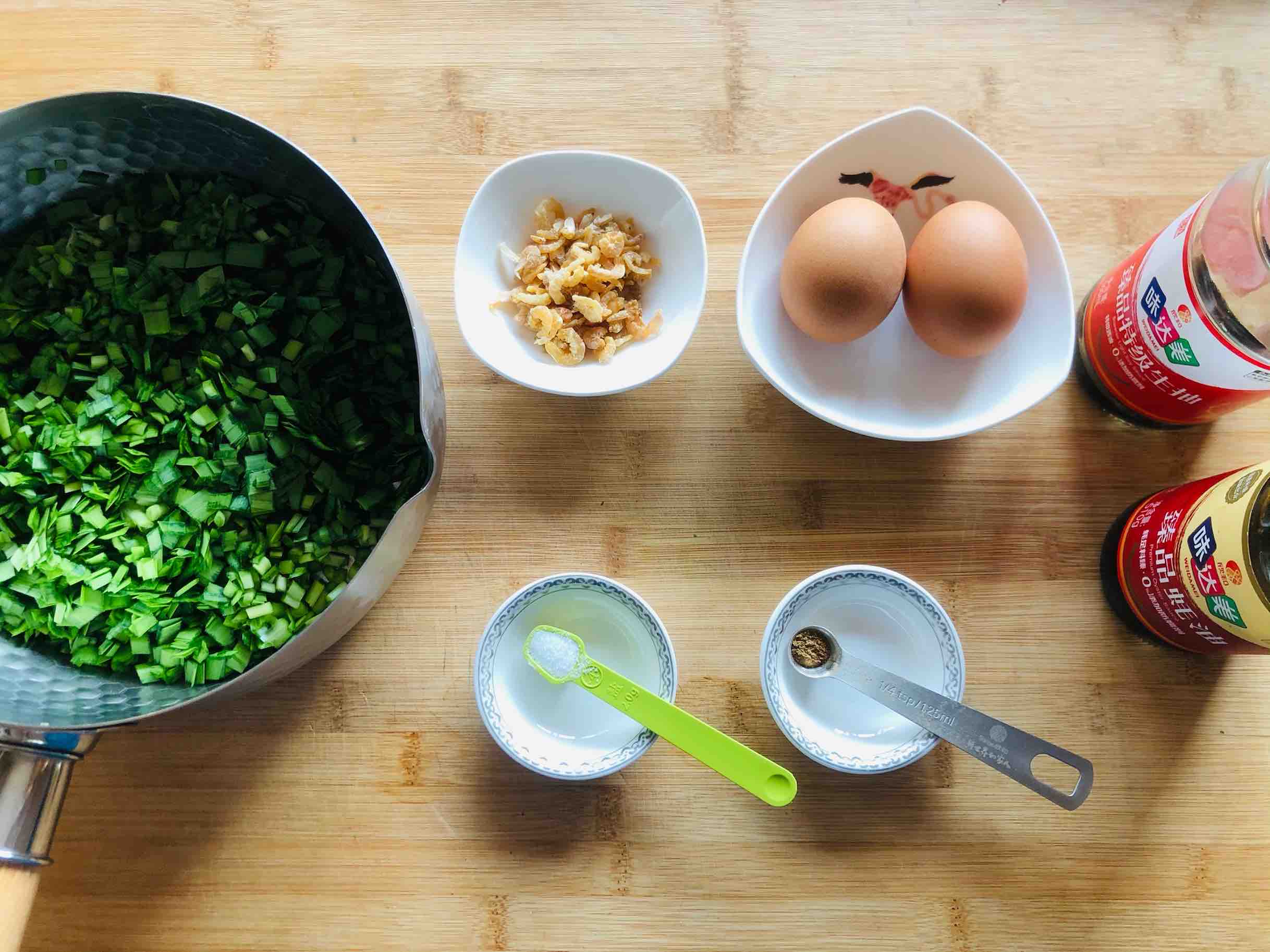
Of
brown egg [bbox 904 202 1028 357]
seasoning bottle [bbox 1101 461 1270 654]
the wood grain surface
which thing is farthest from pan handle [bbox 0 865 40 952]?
seasoning bottle [bbox 1101 461 1270 654]

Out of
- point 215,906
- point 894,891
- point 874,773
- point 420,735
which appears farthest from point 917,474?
point 215,906

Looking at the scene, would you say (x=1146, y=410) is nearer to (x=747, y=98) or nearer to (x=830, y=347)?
(x=830, y=347)


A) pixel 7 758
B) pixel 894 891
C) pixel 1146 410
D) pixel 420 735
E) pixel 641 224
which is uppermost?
pixel 641 224

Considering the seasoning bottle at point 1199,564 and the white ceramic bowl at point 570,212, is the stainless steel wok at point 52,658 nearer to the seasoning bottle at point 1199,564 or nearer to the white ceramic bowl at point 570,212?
the white ceramic bowl at point 570,212

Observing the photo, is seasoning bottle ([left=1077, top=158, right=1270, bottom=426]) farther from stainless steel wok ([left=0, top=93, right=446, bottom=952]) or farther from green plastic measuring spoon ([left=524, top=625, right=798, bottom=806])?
stainless steel wok ([left=0, top=93, right=446, bottom=952])

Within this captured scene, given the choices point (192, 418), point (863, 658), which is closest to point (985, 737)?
point (863, 658)

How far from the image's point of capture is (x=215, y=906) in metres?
0.94

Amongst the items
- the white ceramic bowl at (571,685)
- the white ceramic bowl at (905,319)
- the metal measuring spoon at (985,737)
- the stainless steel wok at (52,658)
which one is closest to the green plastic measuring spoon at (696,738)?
the white ceramic bowl at (571,685)

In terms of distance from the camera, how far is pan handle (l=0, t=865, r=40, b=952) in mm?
801

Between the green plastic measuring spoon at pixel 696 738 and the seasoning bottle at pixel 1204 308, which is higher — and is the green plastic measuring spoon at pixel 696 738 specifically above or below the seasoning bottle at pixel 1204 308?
below

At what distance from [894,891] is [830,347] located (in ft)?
2.09

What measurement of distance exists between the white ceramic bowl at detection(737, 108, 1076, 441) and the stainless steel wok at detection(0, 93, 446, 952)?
0.39m

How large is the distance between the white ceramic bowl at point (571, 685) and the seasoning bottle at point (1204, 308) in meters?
0.60

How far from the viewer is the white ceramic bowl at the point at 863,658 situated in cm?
91
